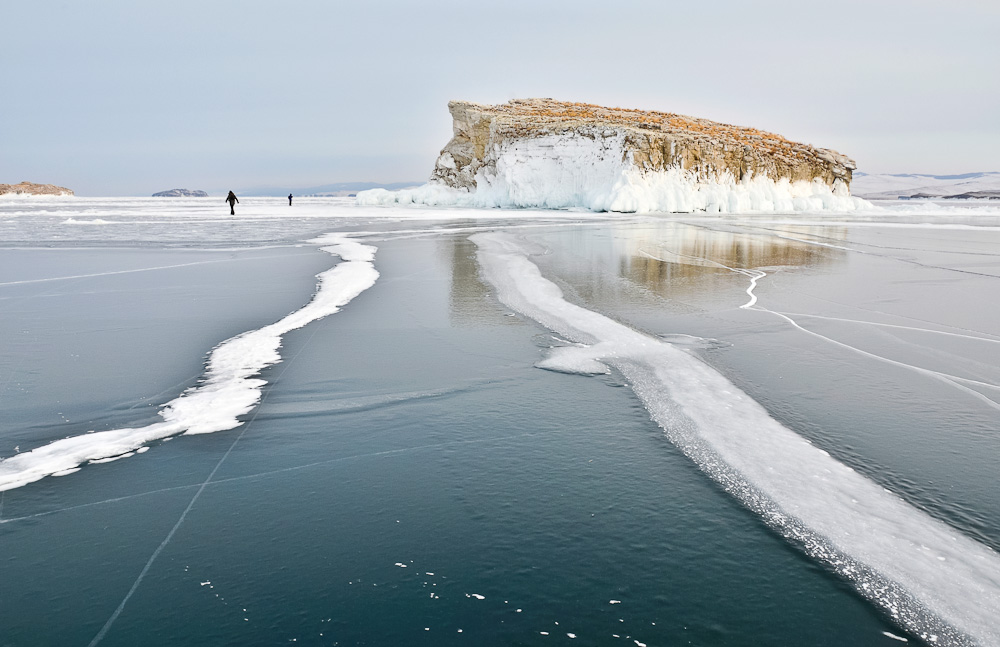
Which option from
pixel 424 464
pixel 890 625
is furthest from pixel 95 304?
pixel 890 625

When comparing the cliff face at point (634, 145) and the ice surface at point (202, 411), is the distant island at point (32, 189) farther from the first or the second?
the ice surface at point (202, 411)

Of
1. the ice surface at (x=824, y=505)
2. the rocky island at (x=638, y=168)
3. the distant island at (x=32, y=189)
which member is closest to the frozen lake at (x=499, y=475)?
the ice surface at (x=824, y=505)

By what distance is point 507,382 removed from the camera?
428cm

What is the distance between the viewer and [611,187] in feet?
122

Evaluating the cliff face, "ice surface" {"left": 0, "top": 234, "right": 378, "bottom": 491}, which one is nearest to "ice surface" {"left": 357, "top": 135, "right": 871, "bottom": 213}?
the cliff face

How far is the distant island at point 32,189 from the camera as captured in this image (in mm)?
96312

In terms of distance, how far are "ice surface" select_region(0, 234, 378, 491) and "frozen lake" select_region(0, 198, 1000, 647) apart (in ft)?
0.07

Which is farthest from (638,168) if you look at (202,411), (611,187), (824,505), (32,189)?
(32,189)

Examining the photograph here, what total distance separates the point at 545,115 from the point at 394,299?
42.8 metres

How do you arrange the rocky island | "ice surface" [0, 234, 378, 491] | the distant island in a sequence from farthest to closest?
the distant island → the rocky island → "ice surface" [0, 234, 378, 491]

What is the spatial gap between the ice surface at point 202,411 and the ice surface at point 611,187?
31.9 meters

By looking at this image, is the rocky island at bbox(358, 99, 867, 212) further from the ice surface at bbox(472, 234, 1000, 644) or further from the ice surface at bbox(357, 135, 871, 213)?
the ice surface at bbox(472, 234, 1000, 644)

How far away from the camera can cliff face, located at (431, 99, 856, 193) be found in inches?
1480

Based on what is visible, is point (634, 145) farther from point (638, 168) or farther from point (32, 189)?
point (32, 189)
